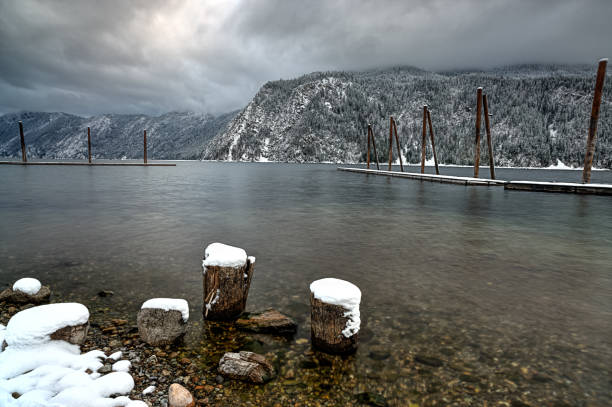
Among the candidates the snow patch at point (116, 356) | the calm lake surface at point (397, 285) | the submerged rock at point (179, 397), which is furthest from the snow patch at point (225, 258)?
the submerged rock at point (179, 397)

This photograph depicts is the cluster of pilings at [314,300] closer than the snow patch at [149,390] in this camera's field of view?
No

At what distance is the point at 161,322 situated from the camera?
4.84 meters

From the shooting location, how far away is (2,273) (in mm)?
8016

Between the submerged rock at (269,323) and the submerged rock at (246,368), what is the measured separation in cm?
99

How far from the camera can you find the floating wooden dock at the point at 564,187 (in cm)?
2800

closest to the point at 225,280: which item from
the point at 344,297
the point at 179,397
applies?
the point at 179,397

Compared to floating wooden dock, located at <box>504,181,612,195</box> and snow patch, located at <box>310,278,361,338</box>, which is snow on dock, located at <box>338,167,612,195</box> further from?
snow patch, located at <box>310,278,361,338</box>

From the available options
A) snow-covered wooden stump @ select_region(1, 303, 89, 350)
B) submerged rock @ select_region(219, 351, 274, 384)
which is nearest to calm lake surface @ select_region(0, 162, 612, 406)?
submerged rock @ select_region(219, 351, 274, 384)

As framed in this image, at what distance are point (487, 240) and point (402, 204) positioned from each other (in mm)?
11267

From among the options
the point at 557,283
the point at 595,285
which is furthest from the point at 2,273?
the point at 595,285

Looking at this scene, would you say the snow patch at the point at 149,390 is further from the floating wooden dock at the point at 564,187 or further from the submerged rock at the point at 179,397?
the floating wooden dock at the point at 564,187

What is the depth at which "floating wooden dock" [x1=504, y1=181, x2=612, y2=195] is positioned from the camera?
28.0 meters

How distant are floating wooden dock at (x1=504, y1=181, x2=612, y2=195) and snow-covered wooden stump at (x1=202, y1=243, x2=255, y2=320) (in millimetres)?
35234

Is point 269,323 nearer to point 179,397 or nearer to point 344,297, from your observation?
point 344,297
